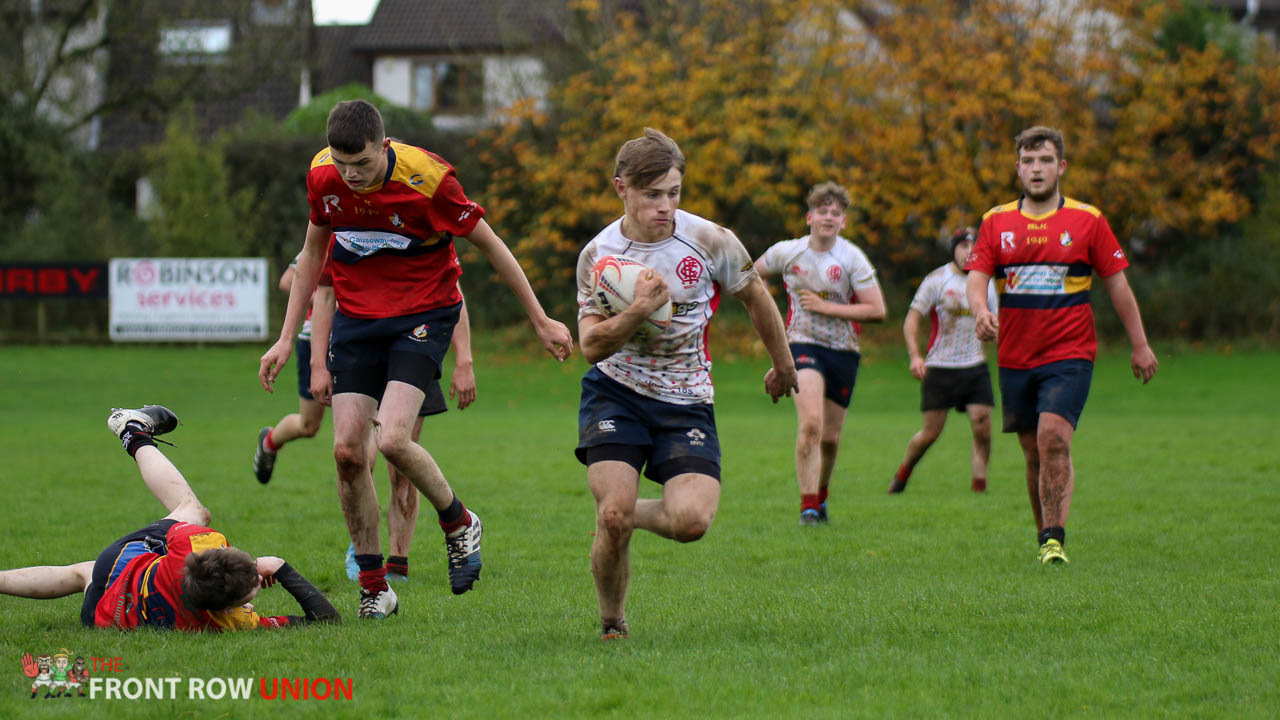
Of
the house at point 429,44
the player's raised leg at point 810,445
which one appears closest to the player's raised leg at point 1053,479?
the player's raised leg at point 810,445

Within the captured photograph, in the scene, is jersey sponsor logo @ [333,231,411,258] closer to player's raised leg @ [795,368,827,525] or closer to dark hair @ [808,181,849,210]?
player's raised leg @ [795,368,827,525]

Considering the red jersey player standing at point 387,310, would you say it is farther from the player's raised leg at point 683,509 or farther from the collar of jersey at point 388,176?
the player's raised leg at point 683,509

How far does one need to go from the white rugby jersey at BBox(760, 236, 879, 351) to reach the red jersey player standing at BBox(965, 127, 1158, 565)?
202cm

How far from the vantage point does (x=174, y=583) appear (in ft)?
19.5

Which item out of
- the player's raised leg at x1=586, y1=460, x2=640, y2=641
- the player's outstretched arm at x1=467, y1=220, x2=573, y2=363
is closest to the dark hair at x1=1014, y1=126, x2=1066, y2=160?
the player's outstretched arm at x1=467, y1=220, x2=573, y2=363

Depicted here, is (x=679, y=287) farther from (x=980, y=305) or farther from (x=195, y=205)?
(x=195, y=205)

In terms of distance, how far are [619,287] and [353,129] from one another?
4.51 ft

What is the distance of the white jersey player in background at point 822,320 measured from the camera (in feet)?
32.4

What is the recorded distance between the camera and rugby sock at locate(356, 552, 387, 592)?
6.37 m

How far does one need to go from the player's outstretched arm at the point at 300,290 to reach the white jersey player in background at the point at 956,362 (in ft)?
22.0

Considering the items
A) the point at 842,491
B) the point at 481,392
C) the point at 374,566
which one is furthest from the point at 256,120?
the point at 374,566

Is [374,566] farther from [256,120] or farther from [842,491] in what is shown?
[256,120]

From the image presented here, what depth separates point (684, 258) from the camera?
5.68 metres

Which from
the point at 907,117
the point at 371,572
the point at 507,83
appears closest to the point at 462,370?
the point at 371,572
